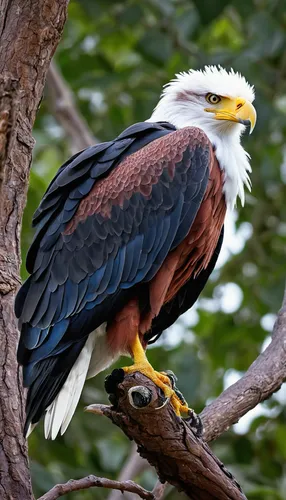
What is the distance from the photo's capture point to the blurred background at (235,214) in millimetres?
7121

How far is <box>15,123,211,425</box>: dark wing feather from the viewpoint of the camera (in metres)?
5.12

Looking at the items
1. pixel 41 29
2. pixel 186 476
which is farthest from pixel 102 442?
pixel 41 29

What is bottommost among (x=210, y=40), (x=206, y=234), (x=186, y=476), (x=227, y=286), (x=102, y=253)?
(x=186, y=476)

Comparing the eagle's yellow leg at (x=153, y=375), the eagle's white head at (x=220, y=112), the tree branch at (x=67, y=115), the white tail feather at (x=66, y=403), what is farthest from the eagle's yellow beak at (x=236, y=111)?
the tree branch at (x=67, y=115)

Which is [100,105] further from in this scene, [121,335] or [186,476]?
[186,476]

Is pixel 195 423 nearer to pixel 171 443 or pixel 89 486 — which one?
pixel 171 443

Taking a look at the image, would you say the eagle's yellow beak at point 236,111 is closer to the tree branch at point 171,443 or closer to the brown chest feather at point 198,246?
the brown chest feather at point 198,246

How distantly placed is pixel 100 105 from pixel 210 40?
114 cm

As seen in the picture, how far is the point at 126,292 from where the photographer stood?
5.16m

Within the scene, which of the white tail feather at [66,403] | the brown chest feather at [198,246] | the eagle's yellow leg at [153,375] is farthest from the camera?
the brown chest feather at [198,246]

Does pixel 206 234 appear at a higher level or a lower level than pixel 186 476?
higher

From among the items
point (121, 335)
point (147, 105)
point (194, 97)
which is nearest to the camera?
point (121, 335)

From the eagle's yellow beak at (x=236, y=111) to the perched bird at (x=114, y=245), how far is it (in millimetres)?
16

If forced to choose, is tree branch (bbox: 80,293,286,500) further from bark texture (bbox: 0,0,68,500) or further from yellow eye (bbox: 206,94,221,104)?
yellow eye (bbox: 206,94,221,104)
